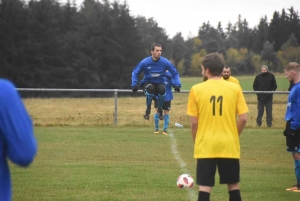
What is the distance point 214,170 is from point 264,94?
1481 cm

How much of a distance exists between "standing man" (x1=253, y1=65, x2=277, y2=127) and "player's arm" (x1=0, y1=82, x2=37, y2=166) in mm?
17667

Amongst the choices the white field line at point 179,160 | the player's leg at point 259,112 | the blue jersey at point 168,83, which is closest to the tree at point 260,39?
the player's leg at point 259,112

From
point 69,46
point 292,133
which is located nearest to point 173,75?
point 292,133

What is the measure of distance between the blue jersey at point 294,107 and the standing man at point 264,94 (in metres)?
11.7

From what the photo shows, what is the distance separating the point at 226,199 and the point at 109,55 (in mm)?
→ 57719

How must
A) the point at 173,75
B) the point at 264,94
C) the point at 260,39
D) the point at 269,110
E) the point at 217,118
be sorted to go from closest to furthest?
1. the point at 217,118
2. the point at 173,75
3. the point at 269,110
4. the point at 264,94
5. the point at 260,39

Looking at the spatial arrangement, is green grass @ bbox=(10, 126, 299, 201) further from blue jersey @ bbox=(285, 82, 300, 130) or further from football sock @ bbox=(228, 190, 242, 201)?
football sock @ bbox=(228, 190, 242, 201)

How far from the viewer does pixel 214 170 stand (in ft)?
19.0

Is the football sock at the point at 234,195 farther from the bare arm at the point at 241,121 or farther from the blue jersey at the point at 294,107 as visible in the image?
the blue jersey at the point at 294,107

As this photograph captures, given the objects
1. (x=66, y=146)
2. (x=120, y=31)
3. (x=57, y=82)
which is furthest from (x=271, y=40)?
(x=66, y=146)

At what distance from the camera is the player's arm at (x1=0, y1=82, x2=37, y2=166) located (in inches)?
107

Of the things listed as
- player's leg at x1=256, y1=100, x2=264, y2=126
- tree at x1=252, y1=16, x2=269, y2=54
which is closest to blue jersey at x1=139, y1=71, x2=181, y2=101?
player's leg at x1=256, y1=100, x2=264, y2=126

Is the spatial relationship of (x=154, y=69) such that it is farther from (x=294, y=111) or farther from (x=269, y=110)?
(x=294, y=111)

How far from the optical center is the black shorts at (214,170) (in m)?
5.76
